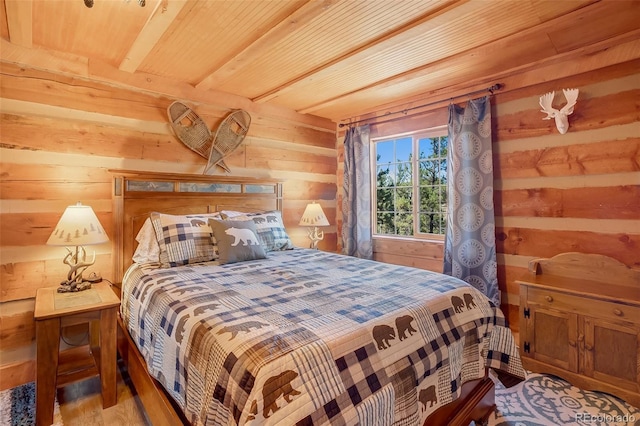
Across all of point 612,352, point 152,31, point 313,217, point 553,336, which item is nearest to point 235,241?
point 313,217

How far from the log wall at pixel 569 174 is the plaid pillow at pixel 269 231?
6.27ft

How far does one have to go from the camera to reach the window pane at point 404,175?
3.51 metres

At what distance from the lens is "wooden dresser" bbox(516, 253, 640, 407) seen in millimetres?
1875

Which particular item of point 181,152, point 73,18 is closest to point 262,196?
point 181,152

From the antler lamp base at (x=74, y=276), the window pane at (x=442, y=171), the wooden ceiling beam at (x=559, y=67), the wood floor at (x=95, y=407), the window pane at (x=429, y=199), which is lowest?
the wood floor at (x=95, y=407)

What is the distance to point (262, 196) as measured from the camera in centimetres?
326

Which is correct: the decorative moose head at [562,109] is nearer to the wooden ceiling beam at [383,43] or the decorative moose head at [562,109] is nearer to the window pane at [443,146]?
the window pane at [443,146]

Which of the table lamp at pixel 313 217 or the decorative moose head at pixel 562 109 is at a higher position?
the decorative moose head at pixel 562 109

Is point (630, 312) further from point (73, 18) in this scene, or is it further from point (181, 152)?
point (73, 18)

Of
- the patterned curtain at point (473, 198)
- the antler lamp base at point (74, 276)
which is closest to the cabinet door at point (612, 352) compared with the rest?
the patterned curtain at point (473, 198)

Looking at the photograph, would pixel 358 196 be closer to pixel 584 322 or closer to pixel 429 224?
→ pixel 429 224

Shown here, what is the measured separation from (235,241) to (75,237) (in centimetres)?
97

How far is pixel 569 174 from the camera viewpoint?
7.78 feet

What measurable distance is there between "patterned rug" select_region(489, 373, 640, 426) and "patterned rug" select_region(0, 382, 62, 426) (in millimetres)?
2531
